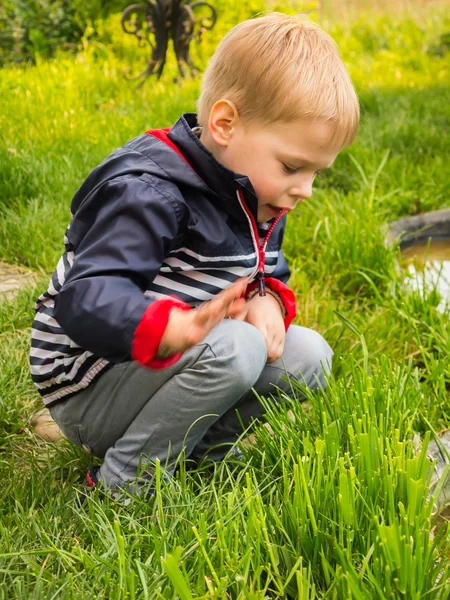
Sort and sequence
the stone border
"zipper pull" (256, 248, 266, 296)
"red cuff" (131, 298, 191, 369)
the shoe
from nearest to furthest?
"red cuff" (131, 298, 191, 369) < the shoe < "zipper pull" (256, 248, 266, 296) < the stone border

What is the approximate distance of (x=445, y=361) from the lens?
2.38 metres

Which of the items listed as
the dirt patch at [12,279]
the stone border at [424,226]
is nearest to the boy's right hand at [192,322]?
the dirt patch at [12,279]

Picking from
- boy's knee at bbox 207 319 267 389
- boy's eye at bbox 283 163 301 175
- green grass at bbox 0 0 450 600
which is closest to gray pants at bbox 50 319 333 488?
boy's knee at bbox 207 319 267 389

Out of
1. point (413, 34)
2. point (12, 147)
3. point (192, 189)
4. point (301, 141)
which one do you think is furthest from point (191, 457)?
point (413, 34)

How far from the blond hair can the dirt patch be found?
4.20ft

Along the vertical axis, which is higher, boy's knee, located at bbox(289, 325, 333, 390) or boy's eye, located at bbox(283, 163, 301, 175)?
boy's eye, located at bbox(283, 163, 301, 175)

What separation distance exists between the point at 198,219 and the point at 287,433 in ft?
1.79

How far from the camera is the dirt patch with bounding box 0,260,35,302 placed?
2.87 m

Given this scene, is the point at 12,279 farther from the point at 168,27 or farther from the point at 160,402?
the point at 168,27

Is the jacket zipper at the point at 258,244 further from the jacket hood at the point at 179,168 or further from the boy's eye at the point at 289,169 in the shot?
the boy's eye at the point at 289,169

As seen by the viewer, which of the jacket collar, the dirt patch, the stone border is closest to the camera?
the jacket collar

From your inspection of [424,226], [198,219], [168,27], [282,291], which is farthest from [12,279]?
[168,27]

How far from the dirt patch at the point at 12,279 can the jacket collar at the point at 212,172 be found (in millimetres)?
1176

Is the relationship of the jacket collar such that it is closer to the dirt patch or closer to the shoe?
the shoe
